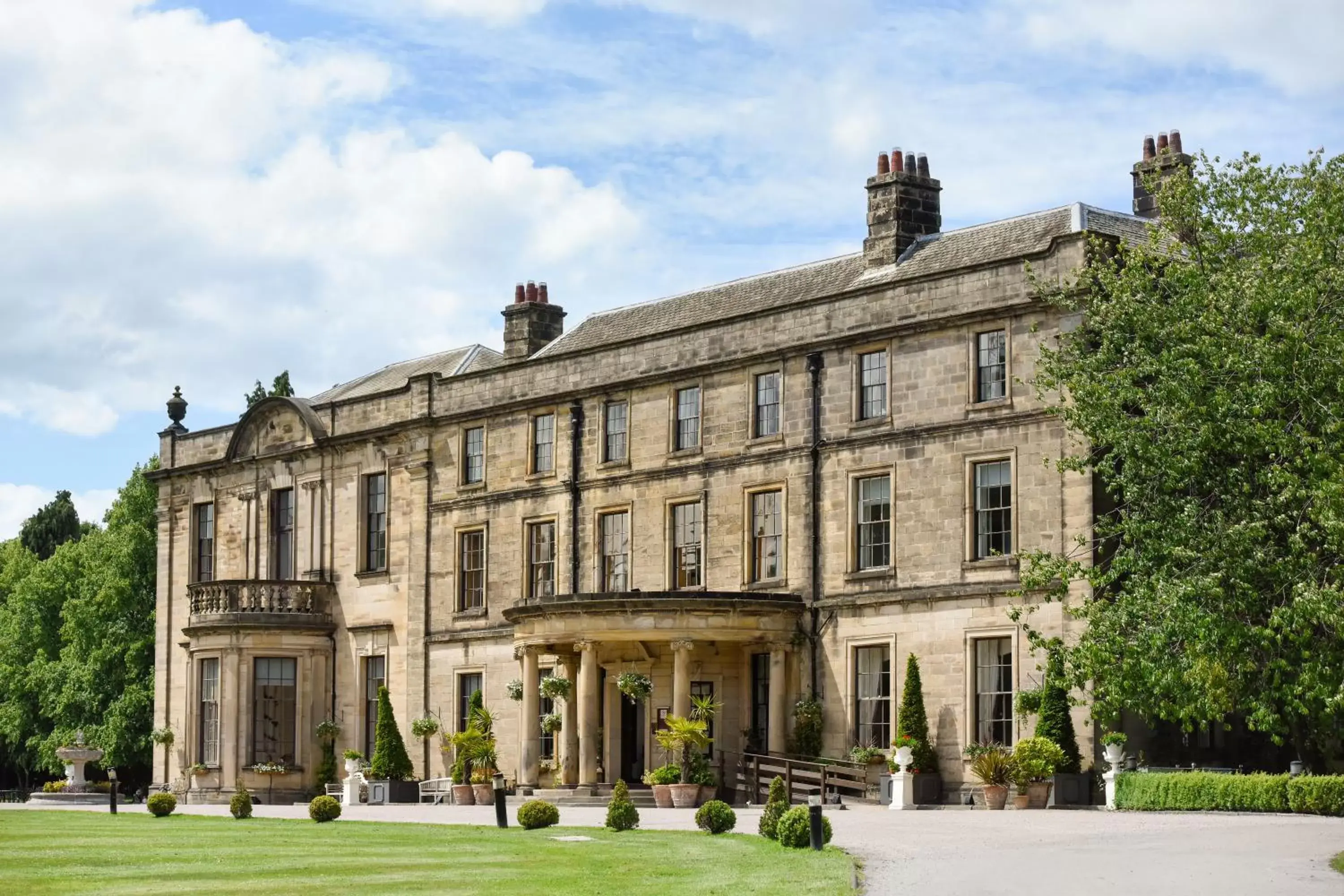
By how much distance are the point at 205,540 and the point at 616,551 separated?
52.8 ft

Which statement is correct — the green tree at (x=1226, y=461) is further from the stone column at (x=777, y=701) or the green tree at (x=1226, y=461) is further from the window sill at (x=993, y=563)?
the stone column at (x=777, y=701)

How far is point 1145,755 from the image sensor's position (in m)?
36.0

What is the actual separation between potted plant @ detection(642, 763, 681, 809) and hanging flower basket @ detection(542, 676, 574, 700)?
313cm

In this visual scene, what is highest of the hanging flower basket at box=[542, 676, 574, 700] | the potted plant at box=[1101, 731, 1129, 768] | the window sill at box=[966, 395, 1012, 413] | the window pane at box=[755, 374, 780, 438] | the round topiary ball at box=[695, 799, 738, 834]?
the window pane at box=[755, 374, 780, 438]

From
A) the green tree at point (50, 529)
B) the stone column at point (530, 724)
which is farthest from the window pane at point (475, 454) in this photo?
the green tree at point (50, 529)

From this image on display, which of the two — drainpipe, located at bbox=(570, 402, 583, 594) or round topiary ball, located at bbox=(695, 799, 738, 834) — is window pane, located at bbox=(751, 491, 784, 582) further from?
round topiary ball, located at bbox=(695, 799, 738, 834)

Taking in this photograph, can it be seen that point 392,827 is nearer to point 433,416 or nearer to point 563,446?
point 563,446

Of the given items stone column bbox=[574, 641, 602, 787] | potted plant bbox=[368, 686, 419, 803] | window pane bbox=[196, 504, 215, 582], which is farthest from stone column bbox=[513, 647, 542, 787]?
window pane bbox=[196, 504, 215, 582]

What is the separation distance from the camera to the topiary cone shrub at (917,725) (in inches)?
1480

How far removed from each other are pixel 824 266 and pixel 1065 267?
28.3ft

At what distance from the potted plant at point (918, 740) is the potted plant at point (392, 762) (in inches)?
519

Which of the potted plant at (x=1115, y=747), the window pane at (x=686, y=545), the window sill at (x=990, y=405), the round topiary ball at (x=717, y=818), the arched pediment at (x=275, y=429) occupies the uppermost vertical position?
A: the arched pediment at (x=275, y=429)

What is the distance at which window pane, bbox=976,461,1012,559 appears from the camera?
37469mm

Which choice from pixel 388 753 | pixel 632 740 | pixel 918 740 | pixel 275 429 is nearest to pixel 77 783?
pixel 388 753
